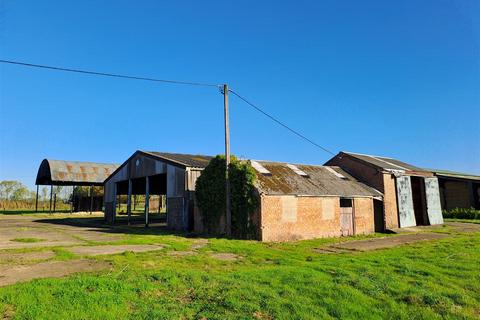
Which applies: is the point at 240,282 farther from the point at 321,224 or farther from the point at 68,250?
the point at 321,224

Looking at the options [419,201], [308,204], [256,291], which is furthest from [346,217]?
[256,291]

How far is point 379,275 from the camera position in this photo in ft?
31.2

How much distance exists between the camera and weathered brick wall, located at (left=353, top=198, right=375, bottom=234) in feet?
75.4

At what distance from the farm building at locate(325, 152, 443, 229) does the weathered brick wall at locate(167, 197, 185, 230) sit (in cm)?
1338

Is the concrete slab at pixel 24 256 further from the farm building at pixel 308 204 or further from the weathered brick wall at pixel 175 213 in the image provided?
the weathered brick wall at pixel 175 213

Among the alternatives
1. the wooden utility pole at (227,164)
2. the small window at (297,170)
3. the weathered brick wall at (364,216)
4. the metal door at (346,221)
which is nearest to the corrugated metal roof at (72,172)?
the small window at (297,170)

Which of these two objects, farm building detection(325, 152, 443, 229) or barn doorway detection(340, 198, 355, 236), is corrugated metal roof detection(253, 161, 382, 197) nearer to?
barn doorway detection(340, 198, 355, 236)

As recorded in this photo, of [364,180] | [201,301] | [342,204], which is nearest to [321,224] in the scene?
[342,204]

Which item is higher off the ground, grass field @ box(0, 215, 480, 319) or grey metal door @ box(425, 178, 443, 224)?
grey metal door @ box(425, 178, 443, 224)

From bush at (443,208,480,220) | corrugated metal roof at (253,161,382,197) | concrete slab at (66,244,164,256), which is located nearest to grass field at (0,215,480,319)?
→ concrete slab at (66,244,164,256)

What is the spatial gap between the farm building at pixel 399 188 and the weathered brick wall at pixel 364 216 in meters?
1.33

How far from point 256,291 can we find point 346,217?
15.9 m

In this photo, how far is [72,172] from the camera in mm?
44094

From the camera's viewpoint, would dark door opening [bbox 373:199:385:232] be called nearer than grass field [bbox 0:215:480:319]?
No
